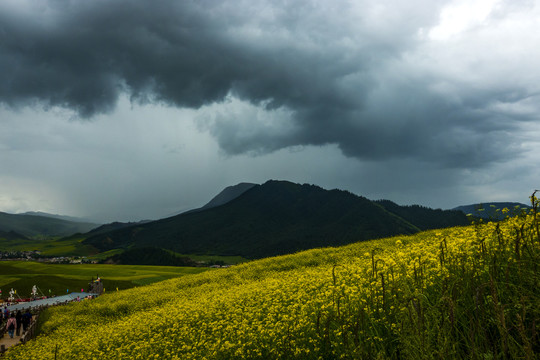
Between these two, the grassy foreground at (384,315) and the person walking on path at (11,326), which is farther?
the person walking on path at (11,326)

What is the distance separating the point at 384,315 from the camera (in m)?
8.34

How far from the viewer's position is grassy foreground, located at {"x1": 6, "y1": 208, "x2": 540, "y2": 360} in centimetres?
554

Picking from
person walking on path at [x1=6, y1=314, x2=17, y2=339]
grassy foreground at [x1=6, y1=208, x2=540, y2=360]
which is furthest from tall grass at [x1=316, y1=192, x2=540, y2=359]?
person walking on path at [x1=6, y1=314, x2=17, y2=339]

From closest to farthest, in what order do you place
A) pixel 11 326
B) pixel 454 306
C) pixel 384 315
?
1. pixel 454 306
2. pixel 384 315
3. pixel 11 326

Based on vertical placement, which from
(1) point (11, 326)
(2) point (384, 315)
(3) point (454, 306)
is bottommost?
(1) point (11, 326)

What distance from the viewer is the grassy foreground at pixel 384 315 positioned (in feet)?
18.2

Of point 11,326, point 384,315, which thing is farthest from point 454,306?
point 11,326

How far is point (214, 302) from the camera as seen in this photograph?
60.8 feet

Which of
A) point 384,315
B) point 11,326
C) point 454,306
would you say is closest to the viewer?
point 454,306

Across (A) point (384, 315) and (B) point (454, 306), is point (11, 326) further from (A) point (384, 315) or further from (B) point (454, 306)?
(B) point (454, 306)

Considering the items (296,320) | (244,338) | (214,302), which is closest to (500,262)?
(296,320)

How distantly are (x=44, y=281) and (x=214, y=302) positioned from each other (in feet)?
243

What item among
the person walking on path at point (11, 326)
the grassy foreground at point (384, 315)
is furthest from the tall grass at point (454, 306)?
the person walking on path at point (11, 326)

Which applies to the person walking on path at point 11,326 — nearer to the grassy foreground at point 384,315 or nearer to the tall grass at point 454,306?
the grassy foreground at point 384,315
